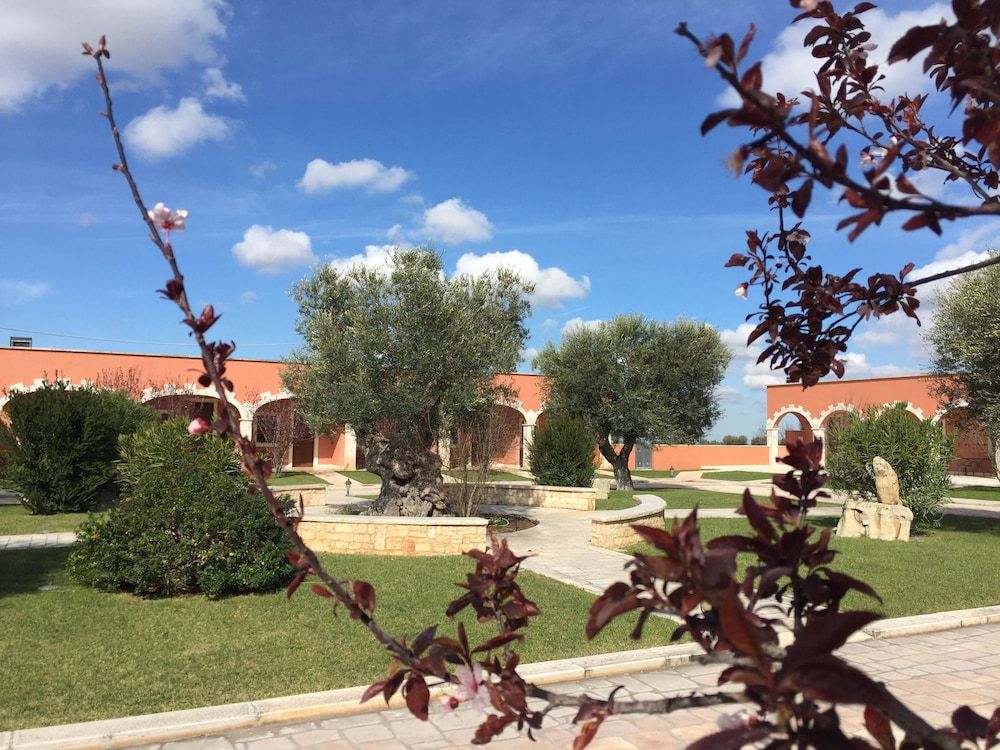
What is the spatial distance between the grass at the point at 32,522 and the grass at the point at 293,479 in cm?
669

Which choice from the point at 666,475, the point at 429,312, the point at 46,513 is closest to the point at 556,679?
the point at 429,312

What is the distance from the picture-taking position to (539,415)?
3297 centimetres

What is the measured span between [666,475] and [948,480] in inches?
716

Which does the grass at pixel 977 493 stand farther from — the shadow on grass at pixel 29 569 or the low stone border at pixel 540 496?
the shadow on grass at pixel 29 569

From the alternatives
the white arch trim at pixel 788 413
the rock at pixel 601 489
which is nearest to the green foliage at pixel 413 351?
the rock at pixel 601 489

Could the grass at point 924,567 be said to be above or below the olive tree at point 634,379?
below

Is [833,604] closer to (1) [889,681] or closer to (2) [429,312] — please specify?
(1) [889,681]

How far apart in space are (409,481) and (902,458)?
8851 mm

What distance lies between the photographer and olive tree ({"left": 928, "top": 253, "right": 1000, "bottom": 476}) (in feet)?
45.9

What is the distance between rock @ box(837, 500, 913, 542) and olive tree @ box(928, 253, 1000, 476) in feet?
10.9

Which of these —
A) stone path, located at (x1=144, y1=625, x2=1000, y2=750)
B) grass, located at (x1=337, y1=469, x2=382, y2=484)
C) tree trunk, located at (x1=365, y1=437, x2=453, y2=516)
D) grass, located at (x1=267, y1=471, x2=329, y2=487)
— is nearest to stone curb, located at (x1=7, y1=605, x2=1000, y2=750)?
stone path, located at (x1=144, y1=625, x2=1000, y2=750)

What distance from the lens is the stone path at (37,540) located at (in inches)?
410

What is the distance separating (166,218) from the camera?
4.42ft

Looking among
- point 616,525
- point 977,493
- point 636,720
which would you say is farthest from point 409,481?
point 977,493
